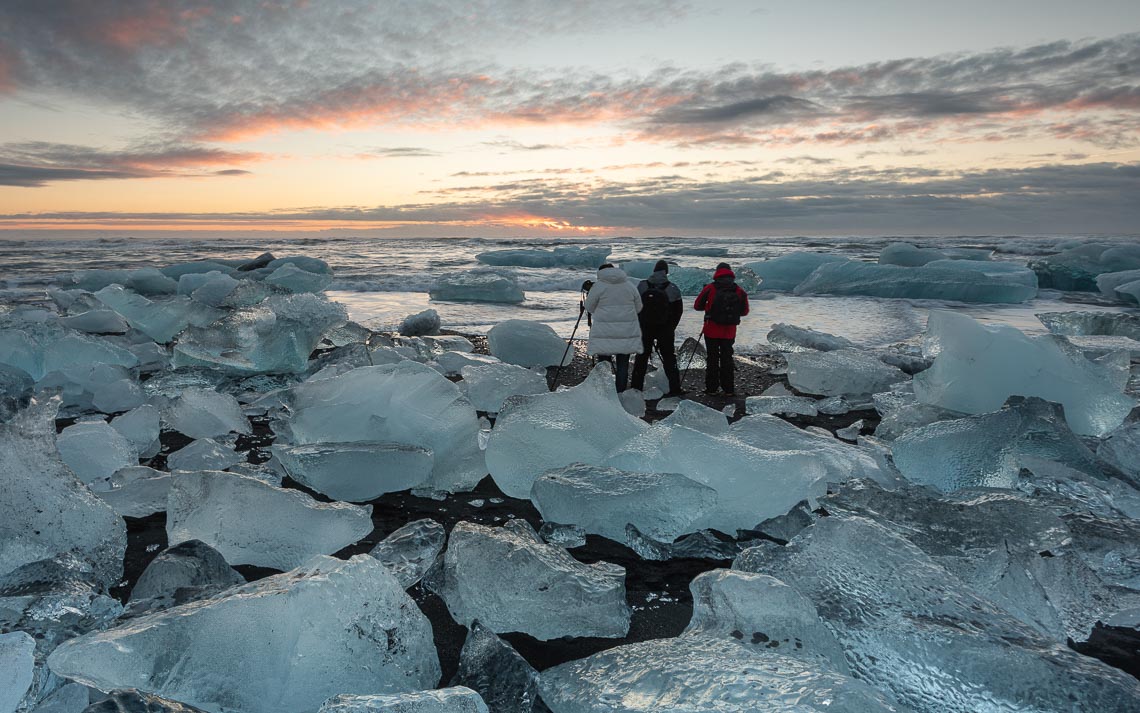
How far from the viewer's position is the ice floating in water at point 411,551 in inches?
115

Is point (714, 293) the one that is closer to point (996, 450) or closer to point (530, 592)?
point (996, 450)

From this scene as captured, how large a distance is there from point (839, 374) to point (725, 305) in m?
1.45

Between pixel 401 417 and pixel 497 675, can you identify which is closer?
pixel 497 675

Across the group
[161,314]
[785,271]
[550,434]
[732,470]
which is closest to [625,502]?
[732,470]

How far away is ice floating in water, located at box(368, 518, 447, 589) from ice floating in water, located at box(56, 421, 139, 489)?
212 centimetres

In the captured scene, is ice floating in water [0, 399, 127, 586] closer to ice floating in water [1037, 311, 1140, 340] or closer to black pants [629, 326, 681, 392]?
black pants [629, 326, 681, 392]

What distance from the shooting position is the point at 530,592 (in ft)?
8.78

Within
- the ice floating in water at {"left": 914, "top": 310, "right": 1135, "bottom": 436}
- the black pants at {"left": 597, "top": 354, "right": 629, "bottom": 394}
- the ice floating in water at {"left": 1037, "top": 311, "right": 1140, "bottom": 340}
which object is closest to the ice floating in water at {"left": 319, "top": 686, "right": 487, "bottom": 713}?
the ice floating in water at {"left": 914, "top": 310, "right": 1135, "bottom": 436}

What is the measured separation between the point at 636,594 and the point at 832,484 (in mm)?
1753

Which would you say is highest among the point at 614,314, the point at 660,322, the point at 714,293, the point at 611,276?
the point at 611,276

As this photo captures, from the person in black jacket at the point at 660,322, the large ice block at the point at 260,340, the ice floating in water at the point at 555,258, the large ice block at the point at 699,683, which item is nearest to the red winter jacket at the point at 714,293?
the person in black jacket at the point at 660,322

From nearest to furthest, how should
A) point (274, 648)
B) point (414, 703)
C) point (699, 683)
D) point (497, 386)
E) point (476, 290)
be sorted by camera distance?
point (414, 703) < point (699, 683) < point (274, 648) < point (497, 386) < point (476, 290)

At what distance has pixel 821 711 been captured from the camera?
1723mm

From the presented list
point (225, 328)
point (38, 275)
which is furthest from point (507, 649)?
point (38, 275)
